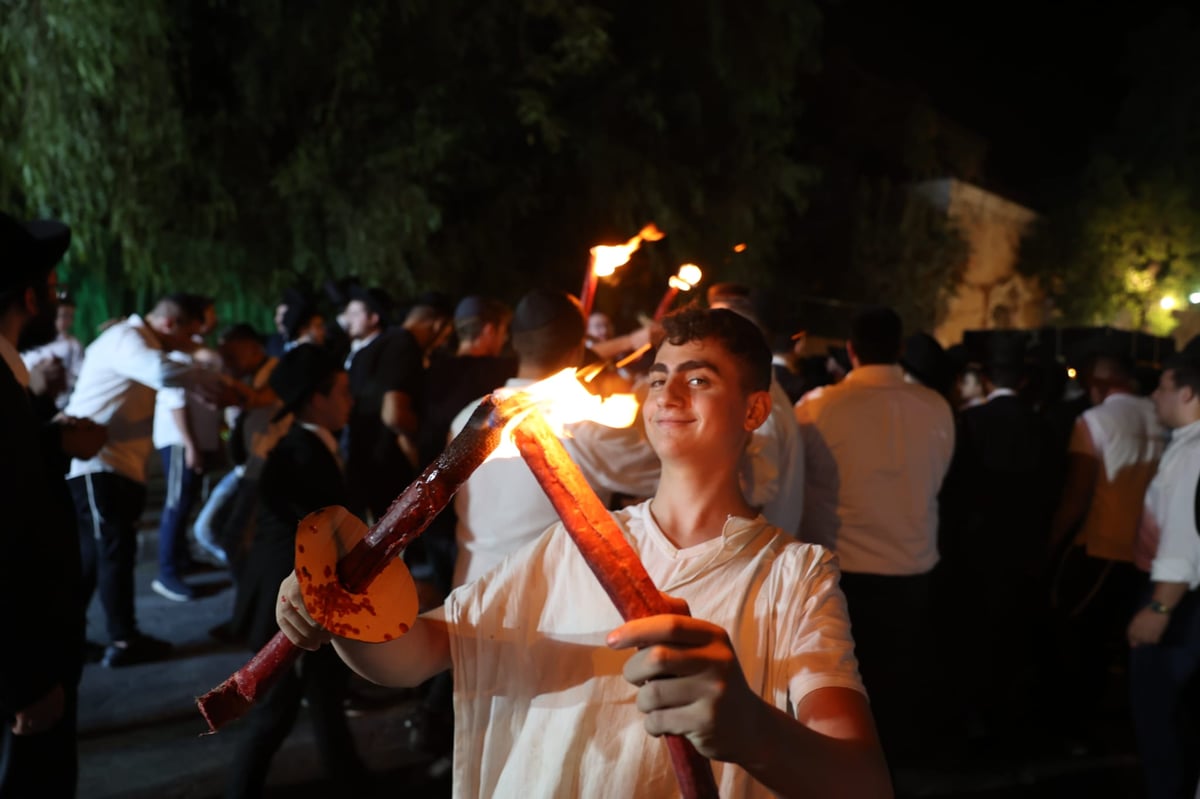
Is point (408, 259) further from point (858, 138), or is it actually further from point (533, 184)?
point (858, 138)

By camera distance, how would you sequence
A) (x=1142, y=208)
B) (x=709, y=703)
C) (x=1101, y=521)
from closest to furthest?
(x=709, y=703) < (x=1101, y=521) < (x=1142, y=208)

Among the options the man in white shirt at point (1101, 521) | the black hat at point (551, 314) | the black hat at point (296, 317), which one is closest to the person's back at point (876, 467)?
the black hat at point (551, 314)

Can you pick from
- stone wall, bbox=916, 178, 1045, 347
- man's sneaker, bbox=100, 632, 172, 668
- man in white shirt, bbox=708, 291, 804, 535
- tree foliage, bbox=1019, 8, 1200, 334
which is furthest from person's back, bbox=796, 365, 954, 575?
tree foliage, bbox=1019, 8, 1200, 334

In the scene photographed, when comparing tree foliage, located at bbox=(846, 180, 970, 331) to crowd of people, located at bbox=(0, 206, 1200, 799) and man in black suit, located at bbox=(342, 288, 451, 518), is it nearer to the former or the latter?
crowd of people, located at bbox=(0, 206, 1200, 799)

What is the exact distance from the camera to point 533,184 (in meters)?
12.0

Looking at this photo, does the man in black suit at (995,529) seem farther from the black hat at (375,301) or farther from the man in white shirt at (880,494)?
the black hat at (375,301)

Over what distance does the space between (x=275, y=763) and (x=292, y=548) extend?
1506 mm

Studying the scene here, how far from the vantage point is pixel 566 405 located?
5.11 ft

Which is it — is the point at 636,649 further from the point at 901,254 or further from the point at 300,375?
the point at 901,254

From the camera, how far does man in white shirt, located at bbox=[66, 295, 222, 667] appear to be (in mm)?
5500

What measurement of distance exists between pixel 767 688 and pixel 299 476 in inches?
100

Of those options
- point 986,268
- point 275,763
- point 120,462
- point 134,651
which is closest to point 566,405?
point 275,763

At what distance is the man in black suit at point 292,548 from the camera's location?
141 inches

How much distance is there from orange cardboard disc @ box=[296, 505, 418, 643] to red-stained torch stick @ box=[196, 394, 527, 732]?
0.03m
